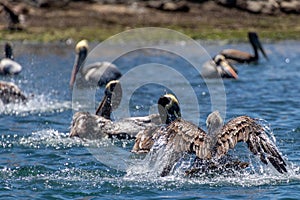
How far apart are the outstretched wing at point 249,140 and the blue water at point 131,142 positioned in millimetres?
259

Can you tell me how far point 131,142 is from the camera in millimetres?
12688

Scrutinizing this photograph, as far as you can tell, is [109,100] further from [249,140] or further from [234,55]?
[234,55]

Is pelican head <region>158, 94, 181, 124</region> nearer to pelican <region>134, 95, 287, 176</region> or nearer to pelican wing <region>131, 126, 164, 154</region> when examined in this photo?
pelican wing <region>131, 126, 164, 154</region>

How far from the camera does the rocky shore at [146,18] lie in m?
36.8

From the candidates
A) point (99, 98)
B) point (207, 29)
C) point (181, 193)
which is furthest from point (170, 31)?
point (181, 193)

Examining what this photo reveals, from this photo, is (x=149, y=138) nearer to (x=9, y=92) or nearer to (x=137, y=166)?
(x=137, y=166)

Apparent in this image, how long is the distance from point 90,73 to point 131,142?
27.1 ft

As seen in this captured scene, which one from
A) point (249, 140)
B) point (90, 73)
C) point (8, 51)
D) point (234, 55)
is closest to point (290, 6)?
point (234, 55)

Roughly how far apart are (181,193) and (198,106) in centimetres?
780

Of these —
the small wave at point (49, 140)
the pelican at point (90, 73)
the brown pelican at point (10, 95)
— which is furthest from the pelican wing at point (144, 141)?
the pelican at point (90, 73)

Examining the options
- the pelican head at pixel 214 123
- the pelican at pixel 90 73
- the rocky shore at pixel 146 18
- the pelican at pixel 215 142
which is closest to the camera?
the pelican at pixel 215 142

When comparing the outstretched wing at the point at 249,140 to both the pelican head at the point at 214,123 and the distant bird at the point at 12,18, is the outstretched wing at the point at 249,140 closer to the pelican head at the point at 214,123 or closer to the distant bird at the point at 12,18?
the pelican head at the point at 214,123

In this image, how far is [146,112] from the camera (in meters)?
16.3

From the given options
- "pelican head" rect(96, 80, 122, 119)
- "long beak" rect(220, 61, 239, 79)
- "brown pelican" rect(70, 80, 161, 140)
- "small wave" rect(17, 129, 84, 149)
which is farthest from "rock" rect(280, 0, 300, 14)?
"brown pelican" rect(70, 80, 161, 140)
